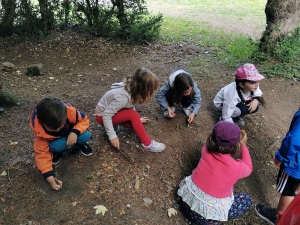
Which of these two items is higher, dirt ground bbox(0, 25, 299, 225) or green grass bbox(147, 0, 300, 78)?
green grass bbox(147, 0, 300, 78)

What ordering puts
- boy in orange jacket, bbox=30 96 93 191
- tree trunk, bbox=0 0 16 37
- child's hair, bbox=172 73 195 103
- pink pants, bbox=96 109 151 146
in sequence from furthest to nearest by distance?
tree trunk, bbox=0 0 16 37 → child's hair, bbox=172 73 195 103 → pink pants, bbox=96 109 151 146 → boy in orange jacket, bbox=30 96 93 191

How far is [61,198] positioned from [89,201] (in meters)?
0.29

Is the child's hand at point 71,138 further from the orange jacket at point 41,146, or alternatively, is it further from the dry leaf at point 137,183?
the dry leaf at point 137,183

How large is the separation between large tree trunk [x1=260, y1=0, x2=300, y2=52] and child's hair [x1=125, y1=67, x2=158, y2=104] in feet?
15.5

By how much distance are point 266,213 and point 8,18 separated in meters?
7.47

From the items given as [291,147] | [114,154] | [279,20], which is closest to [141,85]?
[114,154]

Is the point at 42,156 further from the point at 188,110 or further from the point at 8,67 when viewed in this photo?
the point at 8,67

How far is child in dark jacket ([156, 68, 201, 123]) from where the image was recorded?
3873 millimetres

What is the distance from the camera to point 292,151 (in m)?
2.64

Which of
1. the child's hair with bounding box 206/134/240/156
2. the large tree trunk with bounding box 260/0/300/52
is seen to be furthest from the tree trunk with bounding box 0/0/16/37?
the child's hair with bounding box 206/134/240/156

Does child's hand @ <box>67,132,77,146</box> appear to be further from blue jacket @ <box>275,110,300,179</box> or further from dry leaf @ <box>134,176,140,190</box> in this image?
blue jacket @ <box>275,110,300,179</box>

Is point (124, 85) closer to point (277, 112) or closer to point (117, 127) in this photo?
point (117, 127)

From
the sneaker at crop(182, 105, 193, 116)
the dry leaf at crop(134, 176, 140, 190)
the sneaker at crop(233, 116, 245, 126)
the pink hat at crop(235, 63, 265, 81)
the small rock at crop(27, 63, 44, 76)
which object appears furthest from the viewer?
the small rock at crop(27, 63, 44, 76)

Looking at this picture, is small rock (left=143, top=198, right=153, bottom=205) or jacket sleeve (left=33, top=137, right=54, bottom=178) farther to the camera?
small rock (left=143, top=198, right=153, bottom=205)
